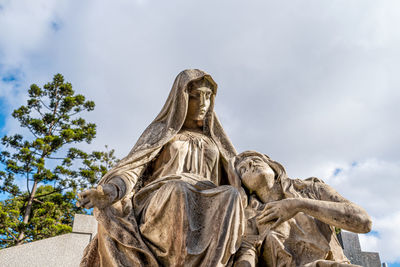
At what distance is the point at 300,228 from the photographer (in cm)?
403

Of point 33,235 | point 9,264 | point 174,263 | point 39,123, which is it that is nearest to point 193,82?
point 174,263

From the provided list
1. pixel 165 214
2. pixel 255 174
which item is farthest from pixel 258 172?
pixel 165 214

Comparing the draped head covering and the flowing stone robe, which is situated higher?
the draped head covering

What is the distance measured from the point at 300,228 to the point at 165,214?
145cm

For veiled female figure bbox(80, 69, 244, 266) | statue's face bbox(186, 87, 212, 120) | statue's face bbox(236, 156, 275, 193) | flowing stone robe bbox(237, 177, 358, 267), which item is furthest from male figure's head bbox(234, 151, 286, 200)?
statue's face bbox(186, 87, 212, 120)

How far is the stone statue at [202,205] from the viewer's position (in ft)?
11.0

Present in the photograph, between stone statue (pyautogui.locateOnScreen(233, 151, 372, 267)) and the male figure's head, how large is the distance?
200 millimetres

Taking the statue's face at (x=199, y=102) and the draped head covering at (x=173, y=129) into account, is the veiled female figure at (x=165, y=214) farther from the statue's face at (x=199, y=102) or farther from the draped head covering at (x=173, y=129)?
the statue's face at (x=199, y=102)

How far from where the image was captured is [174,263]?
3213 millimetres

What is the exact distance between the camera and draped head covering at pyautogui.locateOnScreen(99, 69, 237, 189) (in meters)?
4.47

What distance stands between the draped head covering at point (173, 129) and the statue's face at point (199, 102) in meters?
0.12

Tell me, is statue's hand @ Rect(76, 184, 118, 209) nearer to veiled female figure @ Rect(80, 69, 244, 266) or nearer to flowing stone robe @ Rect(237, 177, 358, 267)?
veiled female figure @ Rect(80, 69, 244, 266)

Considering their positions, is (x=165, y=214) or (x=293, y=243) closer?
(x=165, y=214)

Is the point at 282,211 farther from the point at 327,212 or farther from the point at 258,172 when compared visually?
the point at 258,172
